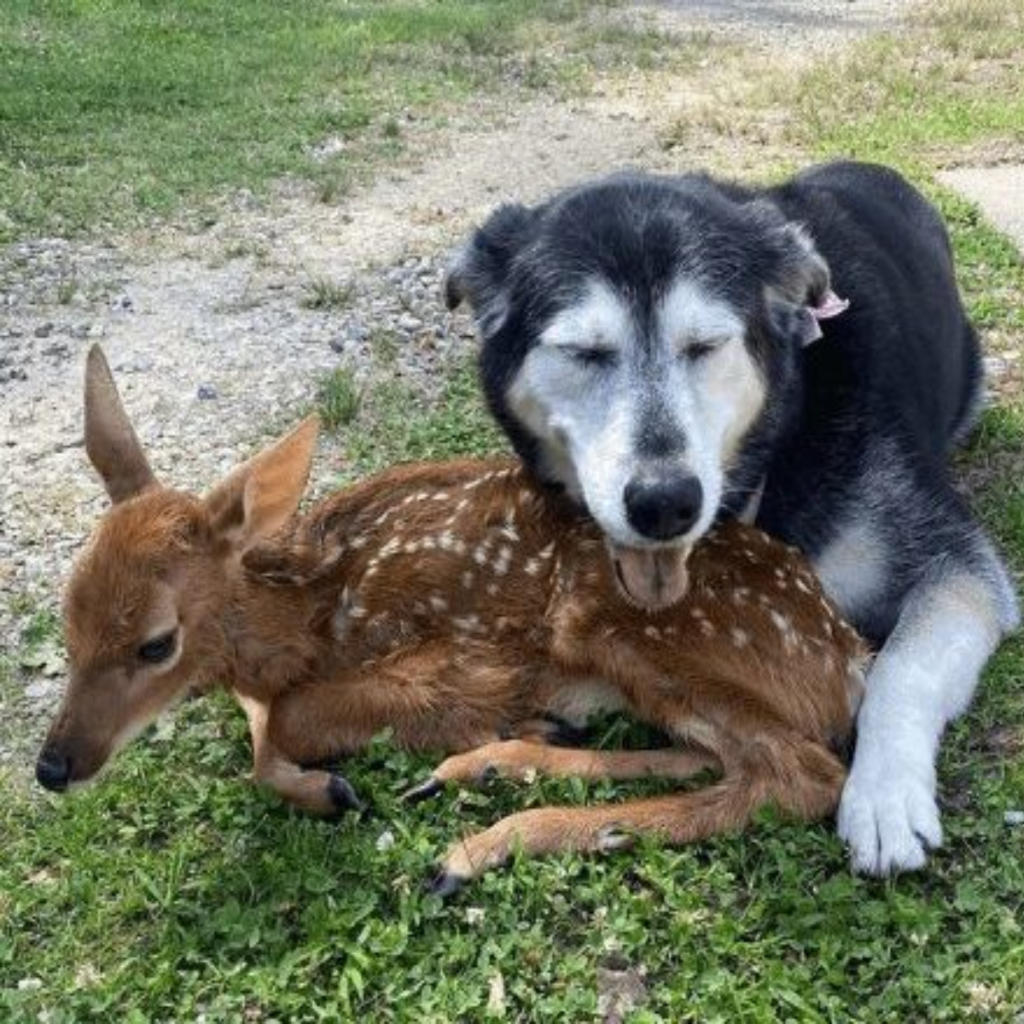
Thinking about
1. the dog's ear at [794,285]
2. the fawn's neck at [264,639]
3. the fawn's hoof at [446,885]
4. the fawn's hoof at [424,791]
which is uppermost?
the dog's ear at [794,285]

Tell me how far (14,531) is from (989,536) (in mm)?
3451

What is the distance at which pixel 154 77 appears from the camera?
1142 centimetres

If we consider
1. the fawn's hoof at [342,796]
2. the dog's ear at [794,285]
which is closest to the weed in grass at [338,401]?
the dog's ear at [794,285]

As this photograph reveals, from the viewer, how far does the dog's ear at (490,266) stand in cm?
439

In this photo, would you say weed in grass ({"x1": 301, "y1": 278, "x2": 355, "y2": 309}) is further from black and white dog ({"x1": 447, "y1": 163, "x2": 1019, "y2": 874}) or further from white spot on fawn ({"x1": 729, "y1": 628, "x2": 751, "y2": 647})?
white spot on fawn ({"x1": 729, "y1": 628, "x2": 751, "y2": 647})

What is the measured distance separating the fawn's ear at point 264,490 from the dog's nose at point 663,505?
88cm

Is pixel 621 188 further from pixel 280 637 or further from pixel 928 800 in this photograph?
pixel 928 800

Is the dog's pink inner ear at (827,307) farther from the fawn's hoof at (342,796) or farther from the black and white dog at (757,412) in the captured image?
the fawn's hoof at (342,796)

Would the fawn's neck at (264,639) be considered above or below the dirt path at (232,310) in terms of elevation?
above

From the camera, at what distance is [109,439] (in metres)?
4.07

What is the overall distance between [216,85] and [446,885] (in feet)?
30.4

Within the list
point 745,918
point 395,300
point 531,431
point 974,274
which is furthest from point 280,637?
point 974,274

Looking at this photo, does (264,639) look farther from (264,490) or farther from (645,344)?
(645,344)

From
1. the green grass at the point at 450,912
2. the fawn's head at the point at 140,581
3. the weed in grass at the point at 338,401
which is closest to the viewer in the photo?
the green grass at the point at 450,912
